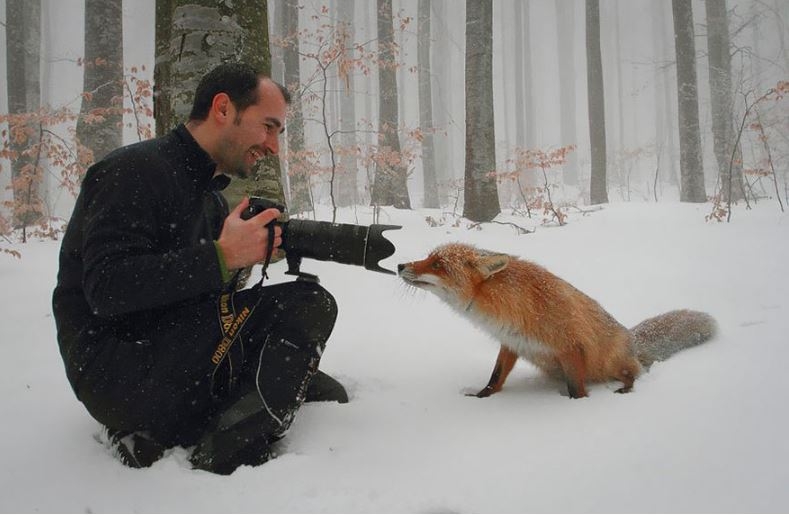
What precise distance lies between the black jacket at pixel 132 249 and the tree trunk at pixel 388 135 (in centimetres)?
755

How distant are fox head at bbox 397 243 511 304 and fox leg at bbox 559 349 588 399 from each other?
2.08 ft

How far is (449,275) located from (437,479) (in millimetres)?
1296

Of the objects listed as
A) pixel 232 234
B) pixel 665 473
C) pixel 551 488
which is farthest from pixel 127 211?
pixel 665 473

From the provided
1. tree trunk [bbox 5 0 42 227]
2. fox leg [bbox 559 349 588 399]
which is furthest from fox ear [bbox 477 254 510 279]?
tree trunk [bbox 5 0 42 227]

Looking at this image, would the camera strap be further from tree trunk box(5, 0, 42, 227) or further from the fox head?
tree trunk box(5, 0, 42, 227)

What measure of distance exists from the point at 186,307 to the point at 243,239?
538 millimetres

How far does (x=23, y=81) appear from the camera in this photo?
1184 cm

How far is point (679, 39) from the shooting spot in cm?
1138

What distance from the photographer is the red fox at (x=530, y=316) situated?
103 inches

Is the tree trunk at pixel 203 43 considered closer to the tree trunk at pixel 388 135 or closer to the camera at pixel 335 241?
the camera at pixel 335 241

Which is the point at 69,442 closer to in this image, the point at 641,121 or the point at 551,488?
the point at 551,488

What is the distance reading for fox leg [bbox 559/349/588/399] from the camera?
8.50ft

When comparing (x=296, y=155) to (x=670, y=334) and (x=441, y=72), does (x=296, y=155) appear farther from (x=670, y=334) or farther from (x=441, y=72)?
(x=441, y=72)

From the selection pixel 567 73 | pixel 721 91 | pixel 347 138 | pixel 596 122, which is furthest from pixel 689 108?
pixel 567 73
